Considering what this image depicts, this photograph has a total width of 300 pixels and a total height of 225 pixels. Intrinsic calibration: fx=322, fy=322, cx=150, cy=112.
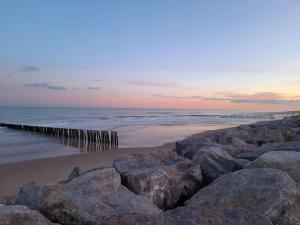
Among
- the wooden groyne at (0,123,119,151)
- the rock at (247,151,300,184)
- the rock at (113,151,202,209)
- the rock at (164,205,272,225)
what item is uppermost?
the rock at (247,151,300,184)

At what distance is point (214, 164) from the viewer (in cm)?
619

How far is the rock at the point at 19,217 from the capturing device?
3.40 m

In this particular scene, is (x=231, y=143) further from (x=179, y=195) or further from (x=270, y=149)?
(x=179, y=195)

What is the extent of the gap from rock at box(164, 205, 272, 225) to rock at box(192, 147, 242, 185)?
2827mm

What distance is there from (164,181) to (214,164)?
1264mm

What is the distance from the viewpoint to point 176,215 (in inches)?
124

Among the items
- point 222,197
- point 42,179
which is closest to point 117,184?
point 222,197

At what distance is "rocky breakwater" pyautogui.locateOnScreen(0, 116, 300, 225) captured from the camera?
313 centimetres

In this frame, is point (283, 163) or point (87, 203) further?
point (283, 163)

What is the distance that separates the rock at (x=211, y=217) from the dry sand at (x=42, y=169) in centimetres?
793

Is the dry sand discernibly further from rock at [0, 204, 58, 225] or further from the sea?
rock at [0, 204, 58, 225]

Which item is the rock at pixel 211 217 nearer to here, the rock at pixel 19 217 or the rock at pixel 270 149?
the rock at pixel 19 217

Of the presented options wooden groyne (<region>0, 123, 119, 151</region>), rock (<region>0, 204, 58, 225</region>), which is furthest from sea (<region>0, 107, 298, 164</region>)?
rock (<region>0, 204, 58, 225</region>)

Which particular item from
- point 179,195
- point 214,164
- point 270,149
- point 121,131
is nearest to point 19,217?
point 179,195
